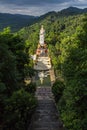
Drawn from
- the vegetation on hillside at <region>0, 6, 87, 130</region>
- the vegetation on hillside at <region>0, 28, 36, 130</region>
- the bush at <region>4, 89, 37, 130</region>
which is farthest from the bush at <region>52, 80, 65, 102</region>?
the bush at <region>4, 89, 37, 130</region>

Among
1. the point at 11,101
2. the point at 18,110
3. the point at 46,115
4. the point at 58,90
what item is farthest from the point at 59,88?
the point at 11,101

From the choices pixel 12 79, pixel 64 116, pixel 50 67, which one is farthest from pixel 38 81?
pixel 64 116

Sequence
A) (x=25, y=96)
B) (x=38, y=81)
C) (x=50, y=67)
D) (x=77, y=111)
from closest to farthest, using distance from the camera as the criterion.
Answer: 1. (x=77, y=111)
2. (x=25, y=96)
3. (x=38, y=81)
4. (x=50, y=67)

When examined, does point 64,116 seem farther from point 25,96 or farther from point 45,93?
point 45,93

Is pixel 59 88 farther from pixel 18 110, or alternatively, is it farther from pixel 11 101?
pixel 11 101

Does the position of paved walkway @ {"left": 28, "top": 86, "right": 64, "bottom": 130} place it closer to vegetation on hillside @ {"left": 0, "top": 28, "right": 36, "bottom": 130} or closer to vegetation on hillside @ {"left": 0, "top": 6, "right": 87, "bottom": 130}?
vegetation on hillside @ {"left": 0, "top": 6, "right": 87, "bottom": 130}
